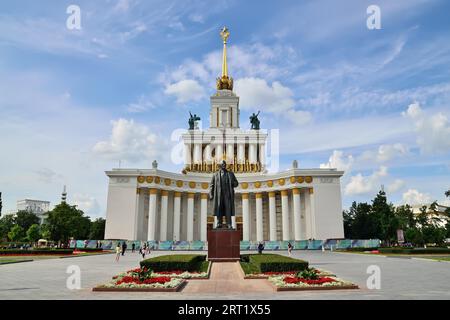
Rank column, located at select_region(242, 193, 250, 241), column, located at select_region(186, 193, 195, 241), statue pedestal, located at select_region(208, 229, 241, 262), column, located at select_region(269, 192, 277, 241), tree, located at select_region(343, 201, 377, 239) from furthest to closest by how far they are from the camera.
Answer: tree, located at select_region(343, 201, 377, 239) < column, located at select_region(242, 193, 250, 241) < column, located at select_region(186, 193, 195, 241) < column, located at select_region(269, 192, 277, 241) < statue pedestal, located at select_region(208, 229, 241, 262)

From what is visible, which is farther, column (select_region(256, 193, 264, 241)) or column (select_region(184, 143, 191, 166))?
column (select_region(184, 143, 191, 166))

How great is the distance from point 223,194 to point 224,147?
45069 mm

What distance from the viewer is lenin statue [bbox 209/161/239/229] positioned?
776 inches

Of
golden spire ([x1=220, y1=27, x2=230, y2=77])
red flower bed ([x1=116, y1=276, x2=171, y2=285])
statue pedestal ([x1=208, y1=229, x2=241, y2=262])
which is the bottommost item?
red flower bed ([x1=116, y1=276, x2=171, y2=285])

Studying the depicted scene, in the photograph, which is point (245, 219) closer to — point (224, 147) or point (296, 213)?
point (296, 213)

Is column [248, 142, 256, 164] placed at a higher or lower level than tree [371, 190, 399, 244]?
higher

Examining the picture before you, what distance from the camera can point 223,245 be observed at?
18.8 meters

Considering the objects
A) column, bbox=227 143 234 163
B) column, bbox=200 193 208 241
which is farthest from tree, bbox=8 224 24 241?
column, bbox=227 143 234 163

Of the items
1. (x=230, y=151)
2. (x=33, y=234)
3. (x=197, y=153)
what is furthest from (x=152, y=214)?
(x=33, y=234)

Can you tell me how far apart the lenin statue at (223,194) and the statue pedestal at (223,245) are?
75 centimetres

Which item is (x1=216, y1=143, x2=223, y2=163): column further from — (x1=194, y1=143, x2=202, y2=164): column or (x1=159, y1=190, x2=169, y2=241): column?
(x1=159, y1=190, x2=169, y2=241): column

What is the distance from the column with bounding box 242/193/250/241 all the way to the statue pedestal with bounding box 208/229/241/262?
3333cm
